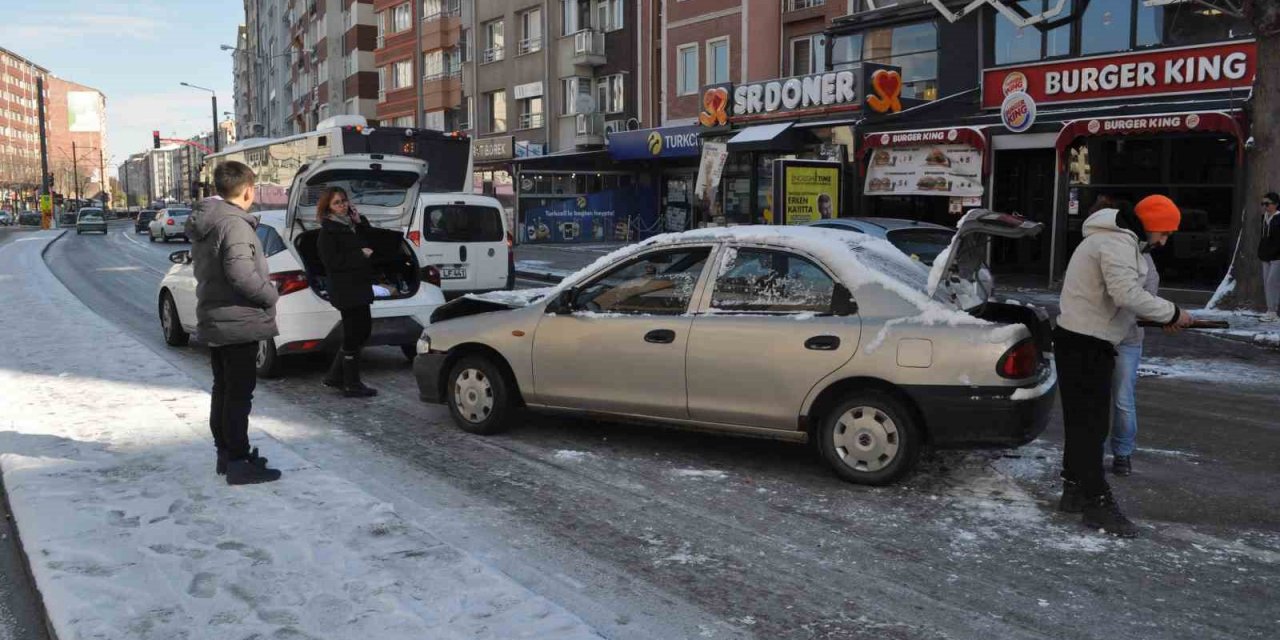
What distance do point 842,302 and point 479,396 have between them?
2.74m

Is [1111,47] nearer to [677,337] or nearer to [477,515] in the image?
[677,337]

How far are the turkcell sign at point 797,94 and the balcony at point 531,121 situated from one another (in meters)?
15.2

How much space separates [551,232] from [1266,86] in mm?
23698

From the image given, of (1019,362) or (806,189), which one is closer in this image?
(1019,362)

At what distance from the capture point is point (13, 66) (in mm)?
145250

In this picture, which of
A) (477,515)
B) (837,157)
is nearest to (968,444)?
(477,515)

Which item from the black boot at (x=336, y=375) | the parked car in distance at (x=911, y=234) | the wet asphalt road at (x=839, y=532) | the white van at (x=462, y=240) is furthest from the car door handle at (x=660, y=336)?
the white van at (x=462, y=240)

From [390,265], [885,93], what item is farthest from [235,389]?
[885,93]

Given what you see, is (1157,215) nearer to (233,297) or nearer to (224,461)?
(233,297)

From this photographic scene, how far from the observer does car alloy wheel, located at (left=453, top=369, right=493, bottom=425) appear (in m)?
7.02

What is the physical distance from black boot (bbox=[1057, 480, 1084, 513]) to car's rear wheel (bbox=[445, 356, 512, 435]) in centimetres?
362

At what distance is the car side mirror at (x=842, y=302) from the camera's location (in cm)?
573

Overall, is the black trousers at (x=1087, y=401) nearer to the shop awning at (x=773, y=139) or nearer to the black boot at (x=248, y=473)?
the black boot at (x=248, y=473)

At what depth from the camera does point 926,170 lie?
2045 cm
